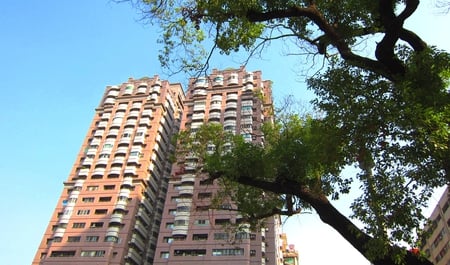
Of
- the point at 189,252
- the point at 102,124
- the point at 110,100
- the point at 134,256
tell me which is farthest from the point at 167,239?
the point at 110,100

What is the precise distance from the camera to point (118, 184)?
172 ft

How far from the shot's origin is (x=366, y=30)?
7148mm

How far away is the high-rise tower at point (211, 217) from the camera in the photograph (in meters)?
41.7

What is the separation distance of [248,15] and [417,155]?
4.00 metres

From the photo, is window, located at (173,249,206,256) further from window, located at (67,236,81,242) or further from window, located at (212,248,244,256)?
window, located at (67,236,81,242)

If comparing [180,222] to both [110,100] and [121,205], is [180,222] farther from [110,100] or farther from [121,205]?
[110,100]

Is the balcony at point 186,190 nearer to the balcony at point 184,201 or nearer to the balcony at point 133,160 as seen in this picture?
the balcony at point 184,201

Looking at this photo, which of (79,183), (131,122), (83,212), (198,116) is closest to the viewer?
(83,212)

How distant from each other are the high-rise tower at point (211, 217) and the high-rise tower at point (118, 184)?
188 inches

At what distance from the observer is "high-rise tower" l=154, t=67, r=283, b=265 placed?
41.7 m

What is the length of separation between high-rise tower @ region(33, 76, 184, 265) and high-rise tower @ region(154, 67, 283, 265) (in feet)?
15.7

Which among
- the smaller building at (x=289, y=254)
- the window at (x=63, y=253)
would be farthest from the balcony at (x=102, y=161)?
the smaller building at (x=289, y=254)

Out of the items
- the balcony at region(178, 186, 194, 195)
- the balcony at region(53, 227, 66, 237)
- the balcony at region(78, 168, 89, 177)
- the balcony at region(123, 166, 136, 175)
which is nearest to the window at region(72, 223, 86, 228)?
the balcony at region(53, 227, 66, 237)

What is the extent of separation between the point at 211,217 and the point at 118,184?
15853 mm
